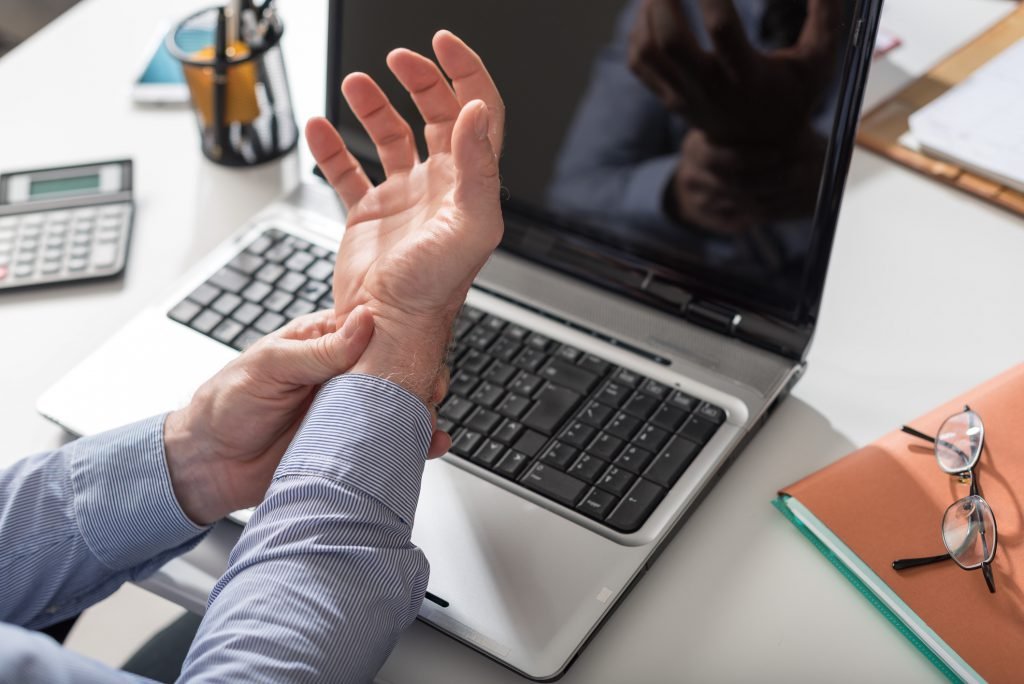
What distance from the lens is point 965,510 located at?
777 millimetres

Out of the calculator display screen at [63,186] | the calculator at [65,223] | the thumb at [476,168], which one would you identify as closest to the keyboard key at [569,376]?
the thumb at [476,168]

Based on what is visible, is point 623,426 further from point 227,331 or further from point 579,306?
point 227,331

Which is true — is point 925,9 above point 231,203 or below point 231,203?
above

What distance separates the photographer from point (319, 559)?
677 millimetres

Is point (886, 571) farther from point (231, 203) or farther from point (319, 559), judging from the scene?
point (231, 203)

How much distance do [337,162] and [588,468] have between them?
13.1 inches

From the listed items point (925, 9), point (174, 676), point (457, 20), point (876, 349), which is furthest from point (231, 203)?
point (925, 9)

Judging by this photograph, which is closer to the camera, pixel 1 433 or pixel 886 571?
pixel 886 571

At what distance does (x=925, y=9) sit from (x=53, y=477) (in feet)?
3.74

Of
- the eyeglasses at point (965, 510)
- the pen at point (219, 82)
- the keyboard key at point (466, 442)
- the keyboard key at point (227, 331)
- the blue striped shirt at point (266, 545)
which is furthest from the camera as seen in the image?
the pen at point (219, 82)

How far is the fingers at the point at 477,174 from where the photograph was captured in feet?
2.18

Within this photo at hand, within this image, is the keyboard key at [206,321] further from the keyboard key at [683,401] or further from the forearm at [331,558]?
the keyboard key at [683,401]

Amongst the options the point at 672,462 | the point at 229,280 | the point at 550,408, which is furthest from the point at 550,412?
the point at 229,280

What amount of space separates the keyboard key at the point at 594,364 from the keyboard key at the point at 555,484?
0.11 m
